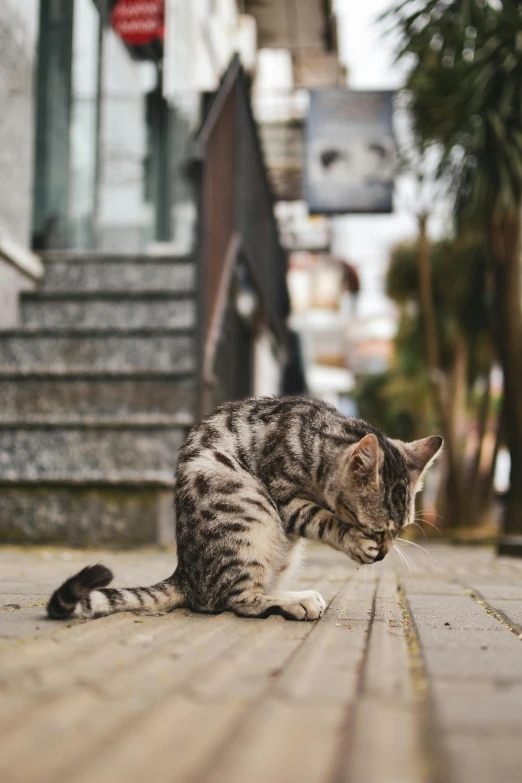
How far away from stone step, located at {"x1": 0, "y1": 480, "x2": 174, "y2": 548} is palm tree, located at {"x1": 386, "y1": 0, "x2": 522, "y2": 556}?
555 cm

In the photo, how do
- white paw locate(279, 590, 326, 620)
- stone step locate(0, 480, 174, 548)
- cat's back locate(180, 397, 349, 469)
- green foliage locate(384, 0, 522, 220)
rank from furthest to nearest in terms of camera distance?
green foliage locate(384, 0, 522, 220) → stone step locate(0, 480, 174, 548) → cat's back locate(180, 397, 349, 469) → white paw locate(279, 590, 326, 620)

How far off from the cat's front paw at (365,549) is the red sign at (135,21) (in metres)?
7.98

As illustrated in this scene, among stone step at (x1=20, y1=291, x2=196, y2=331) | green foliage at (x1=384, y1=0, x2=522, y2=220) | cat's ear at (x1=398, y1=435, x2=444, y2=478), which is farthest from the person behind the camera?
green foliage at (x1=384, y1=0, x2=522, y2=220)

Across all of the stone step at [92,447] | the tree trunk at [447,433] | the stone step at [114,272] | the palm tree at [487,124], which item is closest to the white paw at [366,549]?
the stone step at [92,447]

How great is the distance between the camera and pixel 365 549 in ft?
9.90

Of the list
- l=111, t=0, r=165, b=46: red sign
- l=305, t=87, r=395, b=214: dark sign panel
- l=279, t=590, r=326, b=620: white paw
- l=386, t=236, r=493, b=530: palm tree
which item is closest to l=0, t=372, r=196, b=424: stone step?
l=279, t=590, r=326, b=620: white paw

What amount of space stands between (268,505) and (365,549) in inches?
14.4

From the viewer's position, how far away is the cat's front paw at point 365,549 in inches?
119

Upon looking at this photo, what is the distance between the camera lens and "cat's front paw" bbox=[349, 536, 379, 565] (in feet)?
9.89

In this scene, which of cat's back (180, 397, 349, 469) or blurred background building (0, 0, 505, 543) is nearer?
cat's back (180, 397, 349, 469)

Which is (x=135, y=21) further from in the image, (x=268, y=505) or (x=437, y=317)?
(x=437, y=317)

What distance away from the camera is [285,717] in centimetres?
151

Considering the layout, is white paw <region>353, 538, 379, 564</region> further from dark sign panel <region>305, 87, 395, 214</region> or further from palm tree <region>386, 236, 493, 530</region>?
palm tree <region>386, 236, 493, 530</region>

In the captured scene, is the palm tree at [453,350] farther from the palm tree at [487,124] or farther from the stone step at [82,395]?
the stone step at [82,395]
